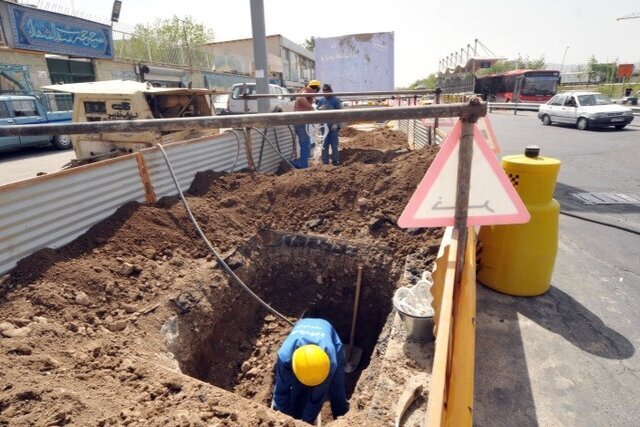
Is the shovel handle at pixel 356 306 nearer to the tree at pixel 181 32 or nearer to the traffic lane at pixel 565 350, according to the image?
the traffic lane at pixel 565 350

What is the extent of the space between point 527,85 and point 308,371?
101ft

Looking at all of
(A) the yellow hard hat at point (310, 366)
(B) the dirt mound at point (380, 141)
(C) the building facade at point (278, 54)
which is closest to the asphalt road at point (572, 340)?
(A) the yellow hard hat at point (310, 366)

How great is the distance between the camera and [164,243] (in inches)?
169

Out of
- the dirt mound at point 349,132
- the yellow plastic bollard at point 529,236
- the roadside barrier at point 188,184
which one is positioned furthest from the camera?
the dirt mound at point 349,132

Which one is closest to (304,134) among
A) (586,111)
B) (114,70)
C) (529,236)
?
(529,236)

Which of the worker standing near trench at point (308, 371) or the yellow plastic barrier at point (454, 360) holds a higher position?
the yellow plastic barrier at point (454, 360)

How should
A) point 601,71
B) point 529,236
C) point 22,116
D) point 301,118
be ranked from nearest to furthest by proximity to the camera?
point 301,118, point 529,236, point 22,116, point 601,71

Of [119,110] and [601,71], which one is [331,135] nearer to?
[119,110]

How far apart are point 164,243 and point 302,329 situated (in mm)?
2023

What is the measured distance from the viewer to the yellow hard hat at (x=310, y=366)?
2789 mm

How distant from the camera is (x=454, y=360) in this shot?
1699 millimetres

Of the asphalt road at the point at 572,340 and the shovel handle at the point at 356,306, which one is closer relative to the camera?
the asphalt road at the point at 572,340

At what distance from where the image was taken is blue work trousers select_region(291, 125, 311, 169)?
8.54 m

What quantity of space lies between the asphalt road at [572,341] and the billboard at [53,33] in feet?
69.1
